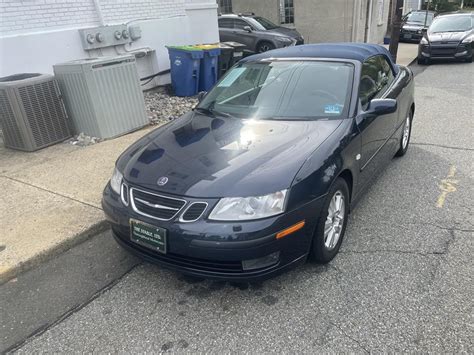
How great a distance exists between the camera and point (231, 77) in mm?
4148

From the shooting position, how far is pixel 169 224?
8.22 feet

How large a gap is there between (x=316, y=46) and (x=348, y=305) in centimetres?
283

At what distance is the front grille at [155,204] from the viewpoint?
8.34 feet

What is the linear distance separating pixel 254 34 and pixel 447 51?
610 centimetres

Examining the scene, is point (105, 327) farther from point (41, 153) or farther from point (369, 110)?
point (41, 153)

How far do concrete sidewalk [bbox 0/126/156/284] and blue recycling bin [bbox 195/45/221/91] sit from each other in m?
3.04

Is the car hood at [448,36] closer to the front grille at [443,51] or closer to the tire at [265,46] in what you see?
the front grille at [443,51]

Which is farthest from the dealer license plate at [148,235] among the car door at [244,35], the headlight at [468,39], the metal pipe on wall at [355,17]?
the metal pipe on wall at [355,17]

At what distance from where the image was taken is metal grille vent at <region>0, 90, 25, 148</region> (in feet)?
17.1

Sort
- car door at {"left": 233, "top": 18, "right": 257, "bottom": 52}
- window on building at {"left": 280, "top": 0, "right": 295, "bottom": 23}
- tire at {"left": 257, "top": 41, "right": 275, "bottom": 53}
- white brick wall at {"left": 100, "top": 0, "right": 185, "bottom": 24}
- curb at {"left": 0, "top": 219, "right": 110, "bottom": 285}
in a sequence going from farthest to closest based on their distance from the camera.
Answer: window on building at {"left": 280, "top": 0, "right": 295, "bottom": 23}, car door at {"left": 233, "top": 18, "right": 257, "bottom": 52}, tire at {"left": 257, "top": 41, "right": 275, "bottom": 53}, white brick wall at {"left": 100, "top": 0, "right": 185, "bottom": 24}, curb at {"left": 0, "top": 219, "right": 110, "bottom": 285}

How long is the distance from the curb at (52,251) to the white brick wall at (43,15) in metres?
4.07

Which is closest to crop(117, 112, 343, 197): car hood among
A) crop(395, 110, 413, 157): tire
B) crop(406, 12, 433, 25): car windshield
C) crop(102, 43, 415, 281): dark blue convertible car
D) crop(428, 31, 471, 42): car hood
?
crop(102, 43, 415, 281): dark blue convertible car

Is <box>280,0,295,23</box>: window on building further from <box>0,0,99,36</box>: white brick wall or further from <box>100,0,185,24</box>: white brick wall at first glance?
<box>0,0,99,36</box>: white brick wall

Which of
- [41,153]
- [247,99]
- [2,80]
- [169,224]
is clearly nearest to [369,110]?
[247,99]
